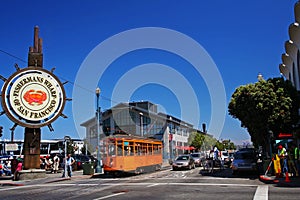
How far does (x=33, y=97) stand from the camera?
25.2 m

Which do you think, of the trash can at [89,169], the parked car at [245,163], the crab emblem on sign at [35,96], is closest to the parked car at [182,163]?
the trash can at [89,169]

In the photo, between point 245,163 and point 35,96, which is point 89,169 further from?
point 245,163

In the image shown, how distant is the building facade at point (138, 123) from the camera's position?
5184 cm

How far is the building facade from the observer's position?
5184 cm

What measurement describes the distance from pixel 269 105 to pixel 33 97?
1621 cm

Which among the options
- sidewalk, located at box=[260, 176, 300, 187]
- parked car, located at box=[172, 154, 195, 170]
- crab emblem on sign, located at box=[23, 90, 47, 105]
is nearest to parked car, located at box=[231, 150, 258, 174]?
sidewalk, located at box=[260, 176, 300, 187]

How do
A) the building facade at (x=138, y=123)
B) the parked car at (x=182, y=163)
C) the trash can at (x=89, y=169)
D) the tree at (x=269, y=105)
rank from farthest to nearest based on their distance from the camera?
1. the building facade at (x=138, y=123)
2. the parked car at (x=182, y=163)
3. the trash can at (x=89, y=169)
4. the tree at (x=269, y=105)

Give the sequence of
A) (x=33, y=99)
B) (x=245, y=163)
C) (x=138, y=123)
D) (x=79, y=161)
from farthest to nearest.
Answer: (x=138, y=123), (x=79, y=161), (x=33, y=99), (x=245, y=163)

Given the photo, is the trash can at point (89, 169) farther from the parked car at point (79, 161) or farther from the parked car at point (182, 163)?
the parked car at point (79, 161)

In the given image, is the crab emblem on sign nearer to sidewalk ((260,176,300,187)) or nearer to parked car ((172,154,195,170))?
parked car ((172,154,195,170))

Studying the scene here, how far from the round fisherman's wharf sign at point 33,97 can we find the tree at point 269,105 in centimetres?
1321

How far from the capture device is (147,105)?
182ft

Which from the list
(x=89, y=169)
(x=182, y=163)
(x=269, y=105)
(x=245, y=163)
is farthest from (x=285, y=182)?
(x=89, y=169)

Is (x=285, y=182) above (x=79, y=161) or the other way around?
the other way around
